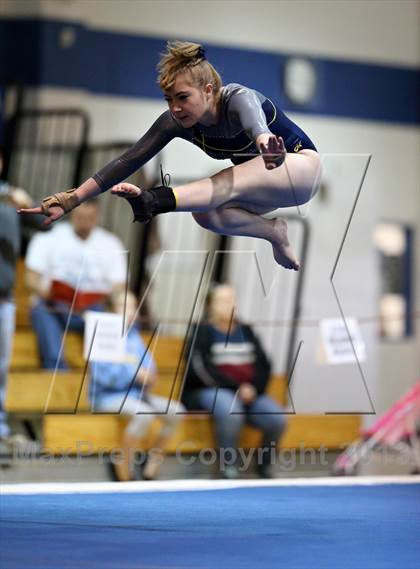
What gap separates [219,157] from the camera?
3504 mm

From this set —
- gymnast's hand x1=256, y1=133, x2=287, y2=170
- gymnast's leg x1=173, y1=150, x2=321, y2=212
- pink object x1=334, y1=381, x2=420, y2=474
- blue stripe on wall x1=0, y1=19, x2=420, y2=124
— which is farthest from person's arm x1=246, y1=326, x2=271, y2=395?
gymnast's hand x1=256, y1=133, x2=287, y2=170

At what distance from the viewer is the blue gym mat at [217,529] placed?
339 centimetres

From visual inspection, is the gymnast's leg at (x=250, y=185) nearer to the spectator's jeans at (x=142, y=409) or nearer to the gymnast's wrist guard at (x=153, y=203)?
the gymnast's wrist guard at (x=153, y=203)

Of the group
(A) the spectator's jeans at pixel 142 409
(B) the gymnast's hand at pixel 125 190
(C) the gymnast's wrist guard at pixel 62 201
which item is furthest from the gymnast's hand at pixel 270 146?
(A) the spectator's jeans at pixel 142 409

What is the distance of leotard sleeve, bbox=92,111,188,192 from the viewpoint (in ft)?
11.4

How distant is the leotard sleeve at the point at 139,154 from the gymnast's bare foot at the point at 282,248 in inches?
15.3

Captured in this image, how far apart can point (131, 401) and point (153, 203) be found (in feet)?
6.52

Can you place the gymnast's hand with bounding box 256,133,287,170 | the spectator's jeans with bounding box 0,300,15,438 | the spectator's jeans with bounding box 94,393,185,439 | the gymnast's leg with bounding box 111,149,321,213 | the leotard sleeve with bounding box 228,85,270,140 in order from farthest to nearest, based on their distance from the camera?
1. the spectator's jeans with bounding box 0,300,15,438
2. the spectator's jeans with bounding box 94,393,185,439
3. the gymnast's leg with bounding box 111,149,321,213
4. the leotard sleeve with bounding box 228,85,270,140
5. the gymnast's hand with bounding box 256,133,287,170

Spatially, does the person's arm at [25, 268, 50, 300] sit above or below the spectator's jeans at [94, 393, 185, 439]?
above

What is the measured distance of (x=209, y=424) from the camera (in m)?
6.22

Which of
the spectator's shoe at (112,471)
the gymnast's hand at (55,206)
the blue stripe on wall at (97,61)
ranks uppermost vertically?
the blue stripe on wall at (97,61)

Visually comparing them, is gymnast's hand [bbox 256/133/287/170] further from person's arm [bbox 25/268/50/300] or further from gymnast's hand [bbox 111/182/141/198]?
person's arm [bbox 25/268/50/300]

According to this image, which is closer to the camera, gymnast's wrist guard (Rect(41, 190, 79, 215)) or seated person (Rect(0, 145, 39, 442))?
gymnast's wrist guard (Rect(41, 190, 79, 215))

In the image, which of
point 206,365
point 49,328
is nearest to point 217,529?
point 206,365
